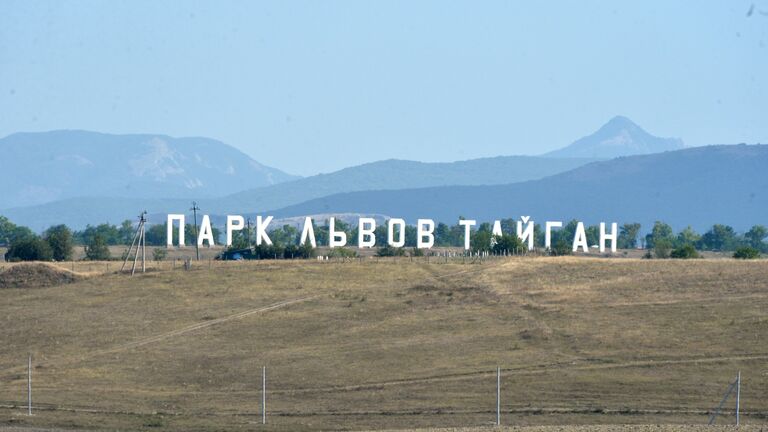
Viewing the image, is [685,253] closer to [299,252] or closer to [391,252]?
[391,252]

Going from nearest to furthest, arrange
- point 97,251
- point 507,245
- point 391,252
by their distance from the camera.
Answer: point 391,252 < point 507,245 < point 97,251

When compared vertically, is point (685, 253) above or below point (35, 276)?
above

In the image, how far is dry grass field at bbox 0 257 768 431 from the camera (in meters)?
57.8

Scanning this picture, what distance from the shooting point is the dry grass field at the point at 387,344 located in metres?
57.8

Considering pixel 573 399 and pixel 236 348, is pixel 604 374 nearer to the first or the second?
pixel 573 399

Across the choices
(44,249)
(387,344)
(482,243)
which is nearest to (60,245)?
(44,249)

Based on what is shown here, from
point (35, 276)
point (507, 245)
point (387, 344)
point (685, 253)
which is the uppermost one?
point (507, 245)

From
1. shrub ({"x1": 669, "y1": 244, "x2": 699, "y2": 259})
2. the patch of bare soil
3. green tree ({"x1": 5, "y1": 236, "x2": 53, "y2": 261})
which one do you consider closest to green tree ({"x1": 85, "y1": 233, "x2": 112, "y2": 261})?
green tree ({"x1": 5, "y1": 236, "x2": 53, "y2": 261})

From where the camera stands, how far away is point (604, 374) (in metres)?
65.7

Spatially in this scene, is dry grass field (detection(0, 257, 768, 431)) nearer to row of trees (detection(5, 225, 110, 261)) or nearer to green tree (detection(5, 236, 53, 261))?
green tree (detection(5, 236, 53, 261))

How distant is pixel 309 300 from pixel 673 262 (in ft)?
110

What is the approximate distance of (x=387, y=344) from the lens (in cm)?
7875

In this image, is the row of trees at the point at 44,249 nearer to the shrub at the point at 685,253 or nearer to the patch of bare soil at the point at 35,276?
the patch of bare soil at the point at 35,276

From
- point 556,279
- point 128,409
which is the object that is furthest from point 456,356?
point 556,279
